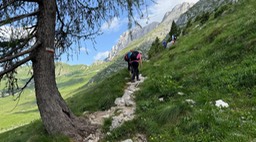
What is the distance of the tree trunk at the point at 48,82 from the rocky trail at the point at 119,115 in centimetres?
66

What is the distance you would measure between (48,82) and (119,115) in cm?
338

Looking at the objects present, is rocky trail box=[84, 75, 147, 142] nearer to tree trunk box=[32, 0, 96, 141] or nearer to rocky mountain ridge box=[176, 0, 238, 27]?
tree trunk box=[32, 0, 96, 141]

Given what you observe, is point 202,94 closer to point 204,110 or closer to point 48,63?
point 204,110

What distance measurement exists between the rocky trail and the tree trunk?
66cm

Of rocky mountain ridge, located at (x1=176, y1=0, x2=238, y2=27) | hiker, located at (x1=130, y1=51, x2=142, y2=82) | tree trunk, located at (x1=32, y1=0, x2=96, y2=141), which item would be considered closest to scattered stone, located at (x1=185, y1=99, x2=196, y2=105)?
tree trunk, located at (x1=32, y1=0, x2=96, y2=141)

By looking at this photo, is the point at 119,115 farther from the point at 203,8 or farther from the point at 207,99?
the point at 203,8

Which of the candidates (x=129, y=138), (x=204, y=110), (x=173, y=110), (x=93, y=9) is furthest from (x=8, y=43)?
(x=204, y=110)

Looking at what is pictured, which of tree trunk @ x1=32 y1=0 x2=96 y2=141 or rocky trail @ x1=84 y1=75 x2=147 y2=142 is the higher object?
tree trunk @ x1=32 y1=0 x2=96 y2=141

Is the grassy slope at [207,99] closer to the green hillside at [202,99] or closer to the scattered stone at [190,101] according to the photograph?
the green hillside at [202,99]

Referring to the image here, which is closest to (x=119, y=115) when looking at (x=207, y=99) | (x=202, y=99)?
(x=202, y=99)

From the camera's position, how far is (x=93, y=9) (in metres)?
12.0

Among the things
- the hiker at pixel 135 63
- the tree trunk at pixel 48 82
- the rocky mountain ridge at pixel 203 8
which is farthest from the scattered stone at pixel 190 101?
the rocky mountain ridge at pixel 203 8

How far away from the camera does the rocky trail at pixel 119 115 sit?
10.1 meters

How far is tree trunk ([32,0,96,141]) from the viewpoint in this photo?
988 centimetres
